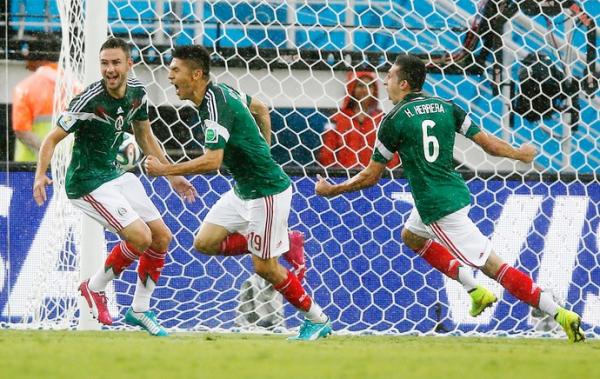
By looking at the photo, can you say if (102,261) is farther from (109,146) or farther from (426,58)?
(426,58)

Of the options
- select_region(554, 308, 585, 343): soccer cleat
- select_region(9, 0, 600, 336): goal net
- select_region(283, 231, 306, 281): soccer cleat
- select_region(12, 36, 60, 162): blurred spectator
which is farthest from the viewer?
select_region(12, 36, 60, 162): blurred spectator

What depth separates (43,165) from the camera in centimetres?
681

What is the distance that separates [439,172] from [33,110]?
10.9 feet

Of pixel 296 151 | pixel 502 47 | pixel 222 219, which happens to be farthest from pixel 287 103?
pixel 222 219

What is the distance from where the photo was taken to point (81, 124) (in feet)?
23.1

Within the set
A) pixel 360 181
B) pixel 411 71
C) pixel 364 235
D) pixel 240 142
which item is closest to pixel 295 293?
pixel 360 181

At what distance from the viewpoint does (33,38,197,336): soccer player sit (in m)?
7.02

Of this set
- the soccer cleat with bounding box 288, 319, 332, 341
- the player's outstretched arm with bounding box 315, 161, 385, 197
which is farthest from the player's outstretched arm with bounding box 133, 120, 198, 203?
the soccer cleat with bounding box 288, 319, 332, 341

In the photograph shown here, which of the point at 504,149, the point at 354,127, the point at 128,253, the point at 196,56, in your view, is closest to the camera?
the point at 196,56

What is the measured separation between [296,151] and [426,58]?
1.21 meters

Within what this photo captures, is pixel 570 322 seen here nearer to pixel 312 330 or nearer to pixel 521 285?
pixel 521 285

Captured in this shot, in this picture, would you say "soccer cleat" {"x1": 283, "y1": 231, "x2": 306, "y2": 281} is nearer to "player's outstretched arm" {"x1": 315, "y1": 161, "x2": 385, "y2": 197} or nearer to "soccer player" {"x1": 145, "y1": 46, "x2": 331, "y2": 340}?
"soccer player" {"x1": 145, "y1": 46, "x2": 331, "y2": 340}

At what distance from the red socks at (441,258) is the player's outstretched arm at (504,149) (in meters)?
0.66

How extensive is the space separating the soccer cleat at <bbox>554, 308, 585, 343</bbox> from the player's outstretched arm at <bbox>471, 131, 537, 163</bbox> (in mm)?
870
